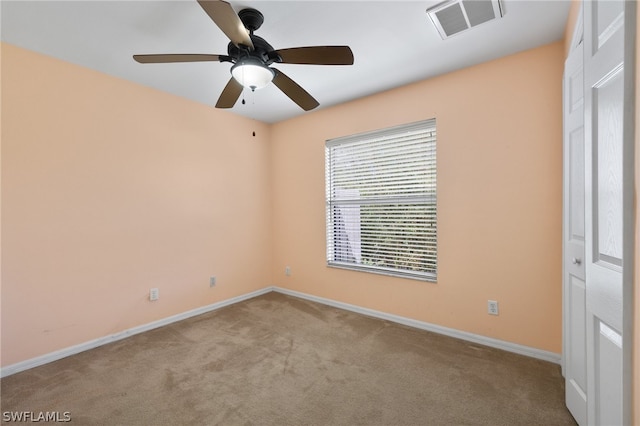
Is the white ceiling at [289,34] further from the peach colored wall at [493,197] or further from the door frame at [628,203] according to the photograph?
the door frame at [628,203]

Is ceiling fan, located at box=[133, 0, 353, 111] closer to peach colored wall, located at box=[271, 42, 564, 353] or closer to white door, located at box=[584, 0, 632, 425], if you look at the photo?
white door, located at box=[584, 0, 632, 425]

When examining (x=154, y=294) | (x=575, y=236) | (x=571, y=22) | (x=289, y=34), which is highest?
(x=289, y=34)

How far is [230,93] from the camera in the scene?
7.38ft

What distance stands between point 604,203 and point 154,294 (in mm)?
3614

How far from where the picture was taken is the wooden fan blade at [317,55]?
1.66m

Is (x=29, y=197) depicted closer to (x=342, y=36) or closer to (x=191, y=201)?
(x=191, y=201)

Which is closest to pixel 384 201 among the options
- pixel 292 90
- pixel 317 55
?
pixel 292 90

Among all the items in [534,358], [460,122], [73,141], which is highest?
[460,122]

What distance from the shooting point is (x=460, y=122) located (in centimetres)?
273

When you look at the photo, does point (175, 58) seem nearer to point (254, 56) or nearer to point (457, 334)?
point (254, 56)

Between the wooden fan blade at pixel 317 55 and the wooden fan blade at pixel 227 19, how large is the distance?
9.3 inches

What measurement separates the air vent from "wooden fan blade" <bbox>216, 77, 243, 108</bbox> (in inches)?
56.6

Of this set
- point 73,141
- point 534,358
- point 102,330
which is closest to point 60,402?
point 102,330

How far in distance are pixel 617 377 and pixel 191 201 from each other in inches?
143
